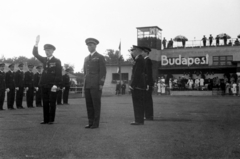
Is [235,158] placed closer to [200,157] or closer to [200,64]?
[200,157]

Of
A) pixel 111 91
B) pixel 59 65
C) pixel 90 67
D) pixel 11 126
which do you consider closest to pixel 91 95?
pixel 90 67

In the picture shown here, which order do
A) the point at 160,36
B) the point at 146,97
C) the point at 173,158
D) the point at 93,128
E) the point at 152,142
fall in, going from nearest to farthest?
the point at 173,158, the point at 152,142, the point at 93,128, the point at 146,97, the point at 160,36

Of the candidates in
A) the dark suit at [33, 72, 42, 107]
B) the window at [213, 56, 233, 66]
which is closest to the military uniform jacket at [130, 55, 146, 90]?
the dark suit at [33, 72, 42, 107]

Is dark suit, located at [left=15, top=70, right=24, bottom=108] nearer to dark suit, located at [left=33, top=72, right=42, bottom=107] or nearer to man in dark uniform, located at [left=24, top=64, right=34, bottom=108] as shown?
man in dark uniform, located at [left=24, top=64, right=34, bottom=108]

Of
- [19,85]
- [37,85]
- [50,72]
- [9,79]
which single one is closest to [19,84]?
[19,85]

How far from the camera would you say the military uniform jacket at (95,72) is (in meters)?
8.36

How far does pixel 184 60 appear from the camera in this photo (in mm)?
46406

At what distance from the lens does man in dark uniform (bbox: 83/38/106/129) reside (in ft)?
27.4

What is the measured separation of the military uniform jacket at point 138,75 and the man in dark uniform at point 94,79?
1171 millimetres

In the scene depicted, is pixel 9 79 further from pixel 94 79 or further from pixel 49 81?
pixel 94 79

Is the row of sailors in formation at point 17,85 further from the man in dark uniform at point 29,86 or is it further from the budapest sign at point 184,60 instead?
the budapest sign at point 184,60

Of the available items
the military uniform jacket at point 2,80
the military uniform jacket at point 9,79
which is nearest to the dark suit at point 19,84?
the military uniform jacket at point 9,79

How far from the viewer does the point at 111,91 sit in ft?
144

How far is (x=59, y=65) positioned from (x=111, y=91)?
34.6m
